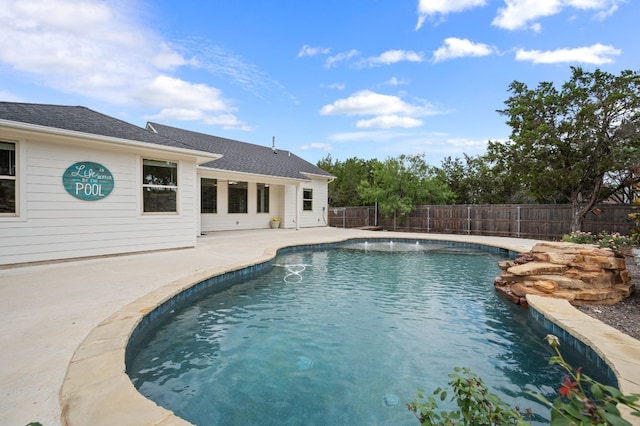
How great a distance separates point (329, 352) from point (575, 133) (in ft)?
42.6

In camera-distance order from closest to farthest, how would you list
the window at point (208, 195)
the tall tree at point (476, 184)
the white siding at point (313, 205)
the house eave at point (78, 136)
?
the house eave at point (78, 136) → the window at point (208, 195) → the white siding at point (313, 205) → the tall tree at point (476, 184)

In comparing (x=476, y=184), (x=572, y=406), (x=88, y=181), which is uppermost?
(x=476, y=184)

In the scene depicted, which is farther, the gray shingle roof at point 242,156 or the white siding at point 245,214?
the white siding at point 245,214

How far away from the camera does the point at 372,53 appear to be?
1611cm

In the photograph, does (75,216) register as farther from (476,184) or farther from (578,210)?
(476,184)

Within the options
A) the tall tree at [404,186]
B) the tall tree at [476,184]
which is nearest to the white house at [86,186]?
the tall tree at [404,186]

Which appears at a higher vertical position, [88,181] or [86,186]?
[88,181]

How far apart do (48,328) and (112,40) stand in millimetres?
11154

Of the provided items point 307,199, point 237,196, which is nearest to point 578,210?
point 307,199

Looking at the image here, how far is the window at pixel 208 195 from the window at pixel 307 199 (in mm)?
4948

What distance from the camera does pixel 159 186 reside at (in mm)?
8539

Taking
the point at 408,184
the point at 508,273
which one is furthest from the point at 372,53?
the point at 508,273

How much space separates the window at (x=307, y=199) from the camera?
17.5 metres

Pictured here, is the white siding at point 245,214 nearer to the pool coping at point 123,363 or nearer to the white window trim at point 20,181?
the white window trim at point 20,181
